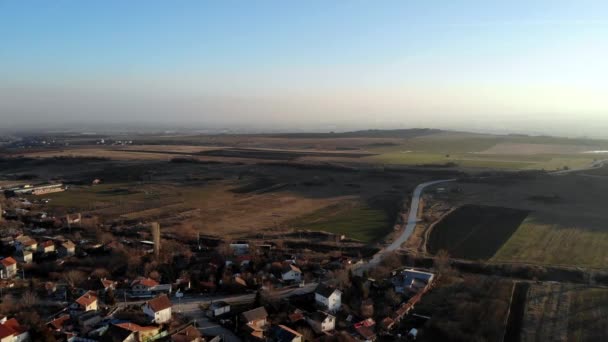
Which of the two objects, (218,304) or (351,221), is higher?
(351,221)

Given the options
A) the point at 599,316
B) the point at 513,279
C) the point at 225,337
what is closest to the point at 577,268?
Answer: the point at 513,279

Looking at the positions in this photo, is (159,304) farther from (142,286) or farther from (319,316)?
(319,316)

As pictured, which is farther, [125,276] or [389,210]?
[389,210]

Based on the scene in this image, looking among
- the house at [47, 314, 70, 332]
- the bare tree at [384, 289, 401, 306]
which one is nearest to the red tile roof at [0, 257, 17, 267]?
the house at [47, 314, 70, 332]

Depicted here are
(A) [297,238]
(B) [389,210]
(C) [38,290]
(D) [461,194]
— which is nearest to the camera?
(C) [38,290]

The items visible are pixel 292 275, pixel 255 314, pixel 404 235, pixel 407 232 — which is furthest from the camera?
pixel 407 232

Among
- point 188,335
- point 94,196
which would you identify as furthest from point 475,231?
point 94,196

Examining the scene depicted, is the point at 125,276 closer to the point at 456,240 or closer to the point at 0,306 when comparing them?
the point at 0,306
